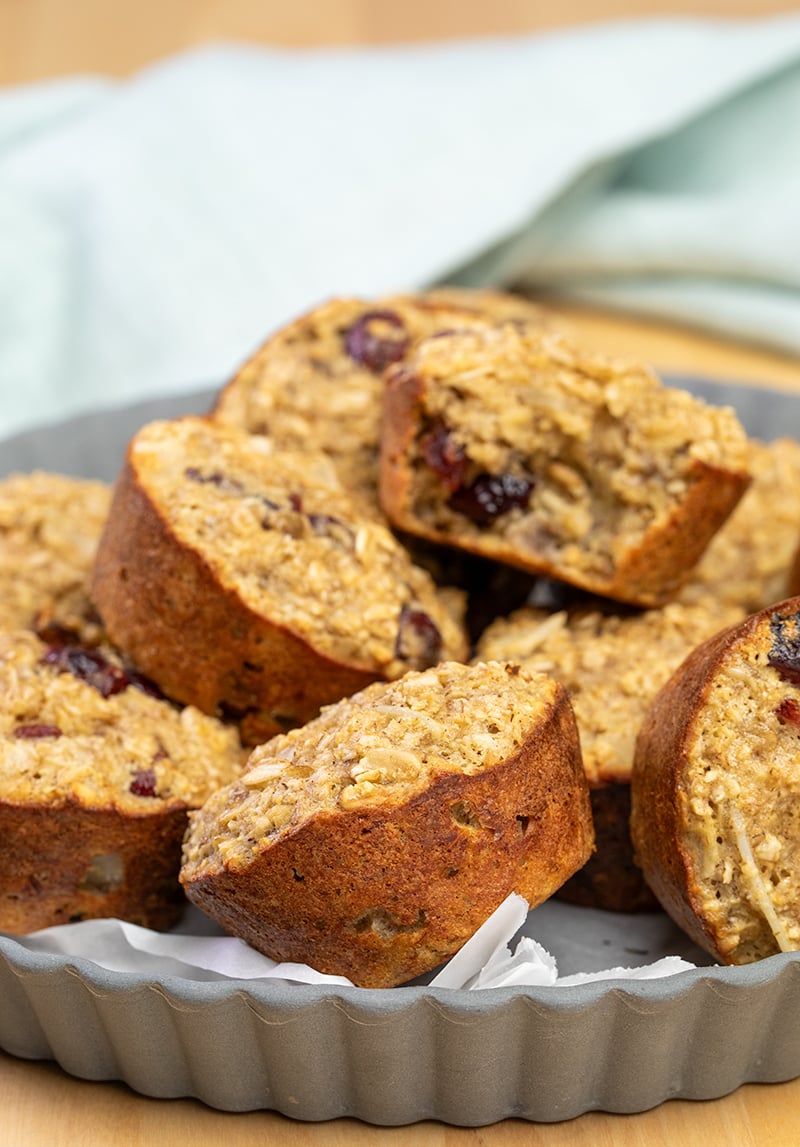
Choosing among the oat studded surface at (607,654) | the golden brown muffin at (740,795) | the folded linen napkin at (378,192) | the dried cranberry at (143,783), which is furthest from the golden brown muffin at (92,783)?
the folded linen napkin at (378,192)

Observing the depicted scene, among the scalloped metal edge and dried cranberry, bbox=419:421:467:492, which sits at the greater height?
dried cranberry, bbox=419:421:467:492

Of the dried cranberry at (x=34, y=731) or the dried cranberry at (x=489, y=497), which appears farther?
the dried cranberry at (x=489, y=497)

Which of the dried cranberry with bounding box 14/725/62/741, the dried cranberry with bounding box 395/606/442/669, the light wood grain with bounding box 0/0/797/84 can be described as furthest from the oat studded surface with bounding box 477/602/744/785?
the light wood grain with bounding box 0/0/797/84

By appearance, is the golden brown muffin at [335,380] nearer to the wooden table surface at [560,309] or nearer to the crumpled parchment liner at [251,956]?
the crumpled parchment liner at [251,956]

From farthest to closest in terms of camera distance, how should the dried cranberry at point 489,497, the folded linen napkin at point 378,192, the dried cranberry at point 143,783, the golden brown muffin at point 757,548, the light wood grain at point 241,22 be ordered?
1. the light wood grain at point 241,22
2. the folded linen napkin at point 378,192
3. the golden brown muffin at point 757,548
4. the dried cranberry at point 489,497
5. the dried cranberry at point 143,783

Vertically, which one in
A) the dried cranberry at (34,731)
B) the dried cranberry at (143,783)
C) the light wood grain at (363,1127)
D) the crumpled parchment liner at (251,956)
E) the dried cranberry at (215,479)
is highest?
the dried cranberry at (215,479)

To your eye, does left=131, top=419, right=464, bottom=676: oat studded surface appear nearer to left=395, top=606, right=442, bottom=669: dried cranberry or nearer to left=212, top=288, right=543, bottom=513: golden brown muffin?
left=395, top=606, right=442, bottom=669: dried cranberry
